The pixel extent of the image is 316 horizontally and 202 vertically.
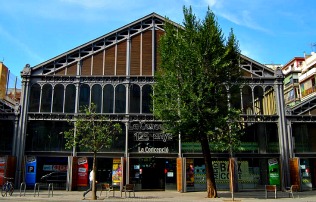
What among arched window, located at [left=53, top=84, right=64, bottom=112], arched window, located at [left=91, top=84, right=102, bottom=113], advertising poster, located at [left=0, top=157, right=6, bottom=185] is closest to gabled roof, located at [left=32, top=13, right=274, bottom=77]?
arched window, located at [left=53, top=84, right=64, bottom=112]

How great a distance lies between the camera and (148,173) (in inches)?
1221

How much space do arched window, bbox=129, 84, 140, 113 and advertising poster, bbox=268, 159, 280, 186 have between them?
13.7 m

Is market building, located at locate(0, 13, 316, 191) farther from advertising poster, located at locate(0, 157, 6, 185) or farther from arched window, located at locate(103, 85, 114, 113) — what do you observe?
advertising poster, located at locate(0, 157, 6, 185)

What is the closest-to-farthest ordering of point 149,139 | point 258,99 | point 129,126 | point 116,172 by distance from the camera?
point 116,172
point 149,139
point 129,126
point 258,99

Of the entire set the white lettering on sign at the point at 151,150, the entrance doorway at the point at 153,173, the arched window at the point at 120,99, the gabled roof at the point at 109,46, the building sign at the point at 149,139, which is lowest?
the entrance doorway at the point at 153,173

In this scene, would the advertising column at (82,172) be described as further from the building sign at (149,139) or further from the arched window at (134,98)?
the arched window at (134,98)

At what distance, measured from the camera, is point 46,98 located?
3191cm

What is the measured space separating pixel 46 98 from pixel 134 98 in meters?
8.48

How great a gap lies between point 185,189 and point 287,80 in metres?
47.6

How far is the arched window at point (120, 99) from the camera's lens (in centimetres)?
3181

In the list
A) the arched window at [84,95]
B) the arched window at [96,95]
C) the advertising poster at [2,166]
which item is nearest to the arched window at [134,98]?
the arched window at [96,95]

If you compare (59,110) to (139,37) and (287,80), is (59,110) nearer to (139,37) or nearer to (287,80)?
(139,37)

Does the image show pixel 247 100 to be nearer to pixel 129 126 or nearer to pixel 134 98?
pixel 134 98

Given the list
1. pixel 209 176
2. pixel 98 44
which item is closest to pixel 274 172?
pixel 209 176
